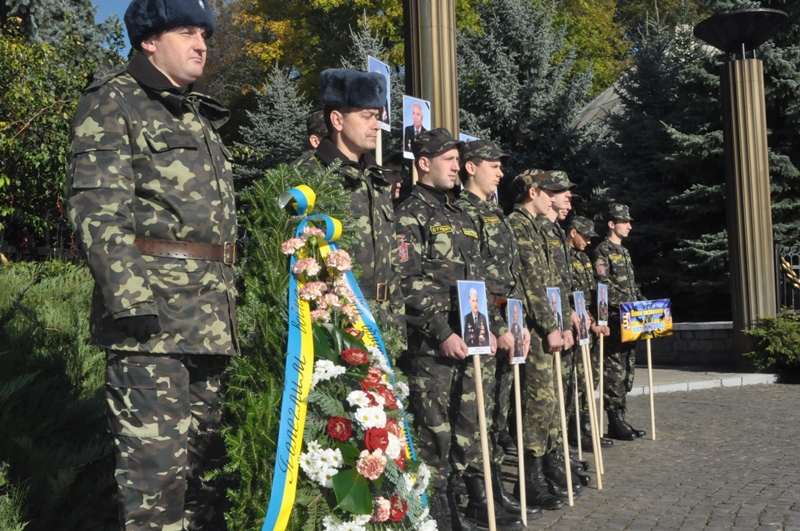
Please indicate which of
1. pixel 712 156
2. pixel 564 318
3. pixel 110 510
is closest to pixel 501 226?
pixel 564 318

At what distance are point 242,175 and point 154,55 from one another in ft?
69.7

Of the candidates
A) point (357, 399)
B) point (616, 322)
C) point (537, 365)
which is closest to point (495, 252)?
point (537, 365)

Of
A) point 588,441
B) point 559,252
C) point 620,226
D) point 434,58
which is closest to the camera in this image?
point 559,252

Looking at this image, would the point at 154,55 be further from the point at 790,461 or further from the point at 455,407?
the point at 790,461

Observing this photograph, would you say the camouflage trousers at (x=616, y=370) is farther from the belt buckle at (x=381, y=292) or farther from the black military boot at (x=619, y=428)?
the belt buckle at (x=381, y=292)

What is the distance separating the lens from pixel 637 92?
20438mm

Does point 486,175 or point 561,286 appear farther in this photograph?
point 561,286

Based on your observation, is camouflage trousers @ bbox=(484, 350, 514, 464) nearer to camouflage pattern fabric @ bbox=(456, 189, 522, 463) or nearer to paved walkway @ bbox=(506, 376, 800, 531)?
camouflage pattern fabric @ bbox=(456, 189, 522, 463)

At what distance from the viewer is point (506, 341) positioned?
20.1 feet

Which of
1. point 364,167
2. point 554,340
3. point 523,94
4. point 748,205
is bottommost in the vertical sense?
point 554,340

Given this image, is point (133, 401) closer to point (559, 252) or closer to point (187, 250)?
point (187, 250)

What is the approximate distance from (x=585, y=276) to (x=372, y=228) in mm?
5853

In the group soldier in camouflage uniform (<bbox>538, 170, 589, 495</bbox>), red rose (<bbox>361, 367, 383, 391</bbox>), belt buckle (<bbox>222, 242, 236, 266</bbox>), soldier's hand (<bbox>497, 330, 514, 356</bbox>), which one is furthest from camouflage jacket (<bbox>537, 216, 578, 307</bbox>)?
belt buckle (<bbox>222, 242, 236, 266</bbox>)

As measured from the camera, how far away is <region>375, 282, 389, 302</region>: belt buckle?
15.2ft
